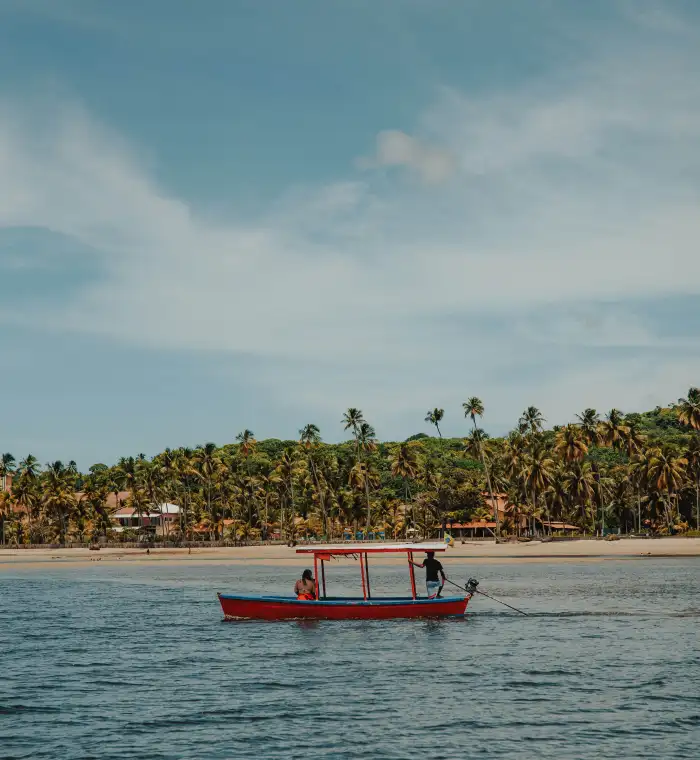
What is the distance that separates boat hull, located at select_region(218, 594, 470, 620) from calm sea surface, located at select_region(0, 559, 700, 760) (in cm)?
59

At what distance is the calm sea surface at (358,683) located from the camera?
60.3 feet

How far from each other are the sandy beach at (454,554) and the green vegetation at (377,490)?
1361 centimetres

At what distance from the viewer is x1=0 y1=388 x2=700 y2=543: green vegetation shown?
123 meters

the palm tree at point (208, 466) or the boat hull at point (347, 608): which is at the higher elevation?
the palm tree at point (208, 466)

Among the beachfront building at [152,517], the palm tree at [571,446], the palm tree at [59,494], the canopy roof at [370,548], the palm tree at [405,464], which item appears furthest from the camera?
the beachfront building at [152,517]

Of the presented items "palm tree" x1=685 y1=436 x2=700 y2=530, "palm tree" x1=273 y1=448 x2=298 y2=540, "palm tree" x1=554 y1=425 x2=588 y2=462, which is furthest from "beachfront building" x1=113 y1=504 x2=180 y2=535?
"palm tree" x1=685 y1=436 x2=700 y2=530

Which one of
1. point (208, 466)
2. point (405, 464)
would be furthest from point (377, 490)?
point (208, 466)

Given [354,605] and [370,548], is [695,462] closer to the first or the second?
[370,548]

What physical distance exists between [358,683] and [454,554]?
74.9 meters

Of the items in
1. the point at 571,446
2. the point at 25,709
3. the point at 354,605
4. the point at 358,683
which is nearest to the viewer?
the point at 25,709

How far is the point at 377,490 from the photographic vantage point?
145750mm

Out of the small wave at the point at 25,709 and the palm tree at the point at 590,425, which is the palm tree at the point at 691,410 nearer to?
the palm tree at the point at 590,425

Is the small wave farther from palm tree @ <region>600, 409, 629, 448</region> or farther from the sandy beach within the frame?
palm tree @ <region>600, 409, 629, 448</region>

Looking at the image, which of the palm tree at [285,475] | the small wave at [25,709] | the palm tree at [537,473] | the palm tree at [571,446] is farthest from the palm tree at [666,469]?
the small wave at [25,709]
